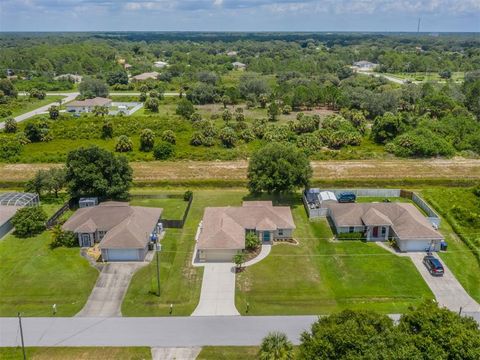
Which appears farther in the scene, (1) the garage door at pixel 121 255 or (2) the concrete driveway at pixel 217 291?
(1) the garage door at pixel 121 255

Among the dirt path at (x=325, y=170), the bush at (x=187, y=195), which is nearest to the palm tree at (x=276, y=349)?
the bush at (x=187, y=195)

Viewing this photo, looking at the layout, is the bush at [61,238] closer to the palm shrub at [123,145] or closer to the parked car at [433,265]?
the palm shrub at [123,145]

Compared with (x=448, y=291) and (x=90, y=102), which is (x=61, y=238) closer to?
(x=448, y=291)

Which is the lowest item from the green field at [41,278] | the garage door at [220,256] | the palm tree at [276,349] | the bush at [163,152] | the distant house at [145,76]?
the green field at [41,278]

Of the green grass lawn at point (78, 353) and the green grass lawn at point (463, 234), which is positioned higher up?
the green grass lawn at point (463, 234)

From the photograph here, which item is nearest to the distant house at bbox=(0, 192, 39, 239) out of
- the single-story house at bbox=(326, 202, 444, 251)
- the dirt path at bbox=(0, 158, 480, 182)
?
the dirt path at bbox=(0, 158, 480, 182)

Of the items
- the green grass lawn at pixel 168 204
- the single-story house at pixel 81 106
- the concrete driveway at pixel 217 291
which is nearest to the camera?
the concrete driveway at pixel 217 291

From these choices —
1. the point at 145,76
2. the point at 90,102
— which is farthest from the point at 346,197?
the point at 145,76
